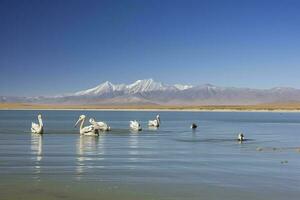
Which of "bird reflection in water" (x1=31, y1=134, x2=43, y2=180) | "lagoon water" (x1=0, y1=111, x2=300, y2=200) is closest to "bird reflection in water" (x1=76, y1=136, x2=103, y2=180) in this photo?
"lagoon water" (x1=0, y1=111, x2=300, y2=200)

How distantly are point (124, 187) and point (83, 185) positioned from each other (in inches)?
42.8

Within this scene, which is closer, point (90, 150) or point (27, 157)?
point (27, 157)

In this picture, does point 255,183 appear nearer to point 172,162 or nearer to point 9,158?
point 172,162

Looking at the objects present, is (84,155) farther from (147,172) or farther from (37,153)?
(147,172)

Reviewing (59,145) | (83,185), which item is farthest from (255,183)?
(59,145)

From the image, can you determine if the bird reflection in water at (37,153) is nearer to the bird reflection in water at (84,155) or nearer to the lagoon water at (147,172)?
the lagoon water at (147,172)

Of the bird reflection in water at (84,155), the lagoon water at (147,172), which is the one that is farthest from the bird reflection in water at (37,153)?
the bird reflection in water at (84,155)

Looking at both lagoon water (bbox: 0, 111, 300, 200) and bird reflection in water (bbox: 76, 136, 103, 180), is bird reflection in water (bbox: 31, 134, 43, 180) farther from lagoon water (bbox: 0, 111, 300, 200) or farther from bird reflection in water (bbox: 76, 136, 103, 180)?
bird reflection in water (bbox: 76, 136, 103, 180)

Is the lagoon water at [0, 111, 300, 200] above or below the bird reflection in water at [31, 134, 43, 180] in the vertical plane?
below

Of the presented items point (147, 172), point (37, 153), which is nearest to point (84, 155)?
point (37, 153)

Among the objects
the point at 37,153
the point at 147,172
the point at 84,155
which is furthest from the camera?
the point at 37,153

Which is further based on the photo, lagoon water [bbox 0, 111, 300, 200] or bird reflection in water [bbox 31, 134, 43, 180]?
bird reflection in water [bbox 31, 134, 43, 180]

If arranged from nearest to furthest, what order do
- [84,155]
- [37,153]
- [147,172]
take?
[147,172]
[84,155]
[37,153]

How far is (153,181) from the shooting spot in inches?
614
